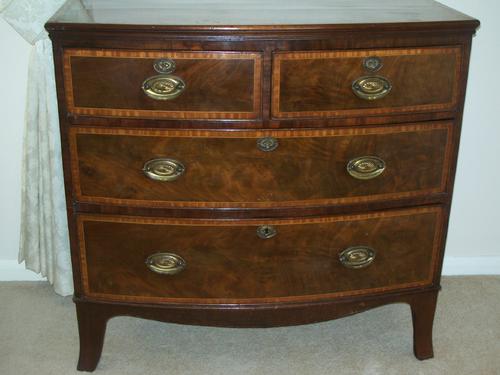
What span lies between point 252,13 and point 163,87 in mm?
311

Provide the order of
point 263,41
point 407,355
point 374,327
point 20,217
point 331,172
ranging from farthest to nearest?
1. point 20,217
2. point 374,327
3. point 407,355
4. point 331,172
5. point 263,41

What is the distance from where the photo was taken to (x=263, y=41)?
4.91 ft

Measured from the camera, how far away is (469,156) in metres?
2.33

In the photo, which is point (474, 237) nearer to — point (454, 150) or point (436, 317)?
point (436, 317)

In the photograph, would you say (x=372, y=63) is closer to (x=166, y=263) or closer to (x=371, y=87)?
(x=371, y=87)

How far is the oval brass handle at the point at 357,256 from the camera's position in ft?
5.69

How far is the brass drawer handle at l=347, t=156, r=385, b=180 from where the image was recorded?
164 cm

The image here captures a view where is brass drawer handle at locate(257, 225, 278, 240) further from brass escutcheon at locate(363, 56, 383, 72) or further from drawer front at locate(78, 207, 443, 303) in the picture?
brass escutcheon at locate(363, 56, 383, 72)

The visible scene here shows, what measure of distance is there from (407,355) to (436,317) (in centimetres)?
25

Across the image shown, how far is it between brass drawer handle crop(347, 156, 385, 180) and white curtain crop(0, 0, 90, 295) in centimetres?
92

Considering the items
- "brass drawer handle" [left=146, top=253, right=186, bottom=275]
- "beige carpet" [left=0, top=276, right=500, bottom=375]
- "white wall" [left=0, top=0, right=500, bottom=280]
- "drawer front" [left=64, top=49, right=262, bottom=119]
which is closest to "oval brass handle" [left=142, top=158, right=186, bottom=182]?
"drawer front" [left=64, top=49, right=262, bottom=119]

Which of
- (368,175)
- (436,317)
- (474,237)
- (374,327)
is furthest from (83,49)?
(474,237)

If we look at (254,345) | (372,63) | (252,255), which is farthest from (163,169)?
(254,345)

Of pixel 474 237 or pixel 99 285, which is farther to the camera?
pixel 474 237
